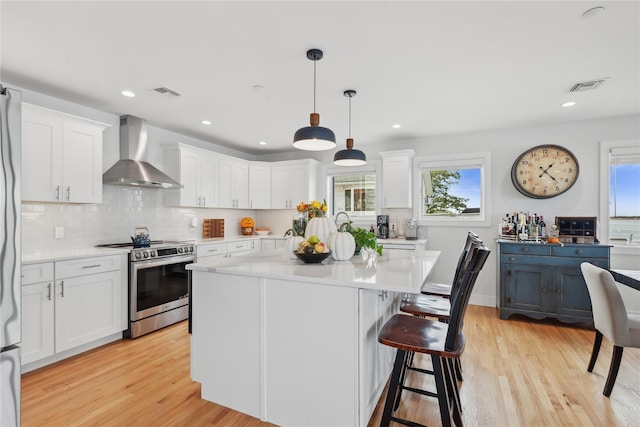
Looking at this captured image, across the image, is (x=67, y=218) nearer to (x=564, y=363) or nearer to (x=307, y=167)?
(x=307, y=167)

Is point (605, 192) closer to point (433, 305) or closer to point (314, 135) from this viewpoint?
point (433, 305)

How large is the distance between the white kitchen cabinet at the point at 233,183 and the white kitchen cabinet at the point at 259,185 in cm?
9

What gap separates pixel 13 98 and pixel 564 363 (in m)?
4.05

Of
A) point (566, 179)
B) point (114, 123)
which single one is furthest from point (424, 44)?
point (114, 123)

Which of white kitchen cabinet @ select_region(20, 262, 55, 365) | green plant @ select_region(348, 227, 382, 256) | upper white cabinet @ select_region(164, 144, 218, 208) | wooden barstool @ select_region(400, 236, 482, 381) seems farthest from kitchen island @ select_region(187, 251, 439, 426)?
upper white cabinet @ select_region(164, 144, 218, 208)

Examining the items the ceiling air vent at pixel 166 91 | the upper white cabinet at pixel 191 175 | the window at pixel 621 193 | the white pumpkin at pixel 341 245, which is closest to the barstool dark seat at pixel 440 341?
the white pumpkin at pixel 341 245

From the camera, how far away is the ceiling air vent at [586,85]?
287 cm

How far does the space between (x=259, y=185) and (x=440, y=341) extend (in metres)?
4.50

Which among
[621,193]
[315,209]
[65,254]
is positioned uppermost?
[621,193]

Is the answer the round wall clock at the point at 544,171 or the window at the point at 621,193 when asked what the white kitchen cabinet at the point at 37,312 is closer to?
the round wall clock at the point at 544,171

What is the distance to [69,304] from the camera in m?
2.84

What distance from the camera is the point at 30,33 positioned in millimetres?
2098

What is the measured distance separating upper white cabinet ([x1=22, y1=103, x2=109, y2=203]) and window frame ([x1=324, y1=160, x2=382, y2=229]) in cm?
333

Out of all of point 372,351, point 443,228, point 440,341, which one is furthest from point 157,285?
point 443,228
